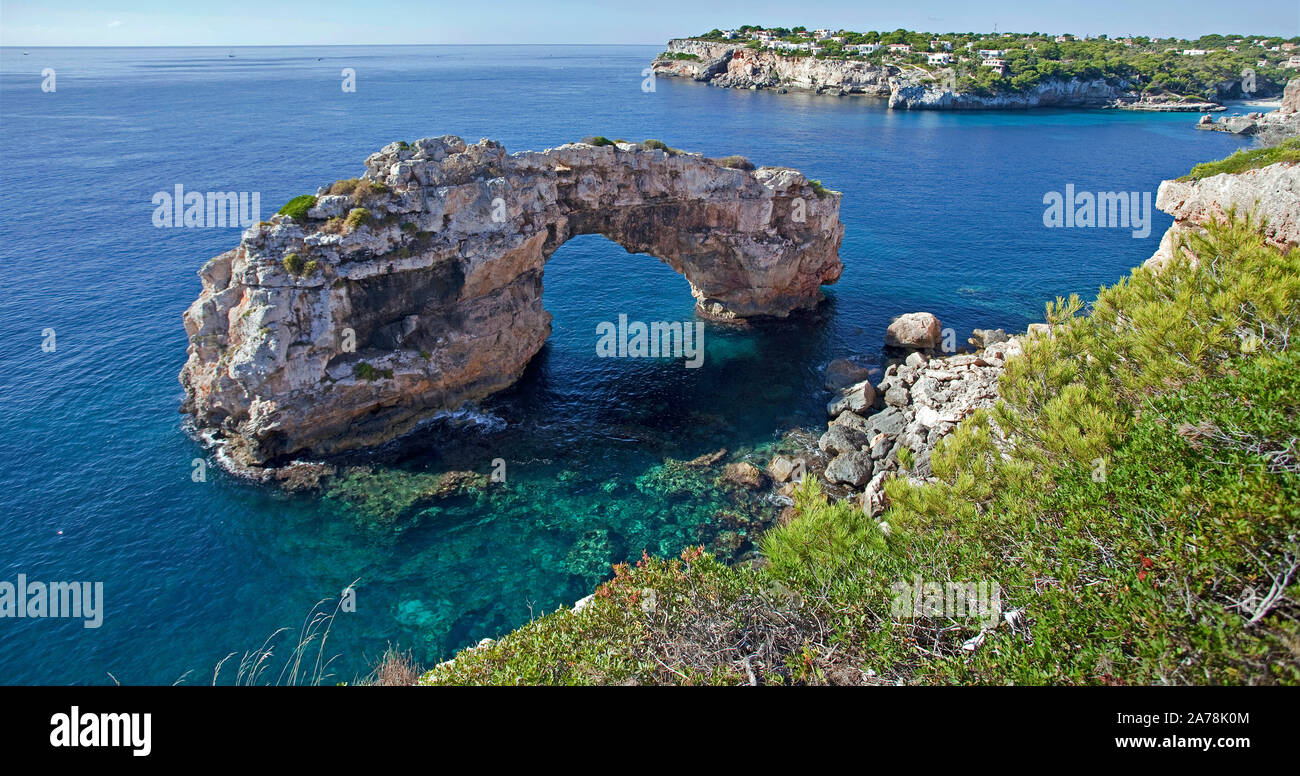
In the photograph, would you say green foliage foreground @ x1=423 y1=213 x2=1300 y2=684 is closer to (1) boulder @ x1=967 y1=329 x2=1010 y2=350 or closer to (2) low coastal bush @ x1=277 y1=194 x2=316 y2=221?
(1) boulder @ x1=967 y1=329 x2=1010 y2=350

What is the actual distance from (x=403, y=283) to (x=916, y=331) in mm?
34531

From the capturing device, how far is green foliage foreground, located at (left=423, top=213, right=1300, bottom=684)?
12.3m

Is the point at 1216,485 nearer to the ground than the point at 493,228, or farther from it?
nearer to the ground

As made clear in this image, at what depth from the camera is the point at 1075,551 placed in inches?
590

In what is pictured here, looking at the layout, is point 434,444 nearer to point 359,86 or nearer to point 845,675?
point 845,675

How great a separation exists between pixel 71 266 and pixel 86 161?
4710 centimetres

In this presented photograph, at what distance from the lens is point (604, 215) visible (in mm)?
47969

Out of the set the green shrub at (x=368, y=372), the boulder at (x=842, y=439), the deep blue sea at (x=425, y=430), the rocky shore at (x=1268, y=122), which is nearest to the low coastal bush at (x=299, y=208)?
the green shrub at (x=368, y=372)

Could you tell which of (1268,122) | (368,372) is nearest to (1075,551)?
(368,372)

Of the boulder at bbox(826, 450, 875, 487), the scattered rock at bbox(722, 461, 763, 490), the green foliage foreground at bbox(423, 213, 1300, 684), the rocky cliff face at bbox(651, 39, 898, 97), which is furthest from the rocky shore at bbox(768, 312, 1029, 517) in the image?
the rocky cliff face at bbox(651, 39, 898, 97)

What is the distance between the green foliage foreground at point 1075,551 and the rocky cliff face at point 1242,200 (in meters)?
5.00

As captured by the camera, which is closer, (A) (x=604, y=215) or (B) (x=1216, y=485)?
(B) (x=1216, y=485)

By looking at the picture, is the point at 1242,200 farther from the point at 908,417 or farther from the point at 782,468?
the point at 782,468
